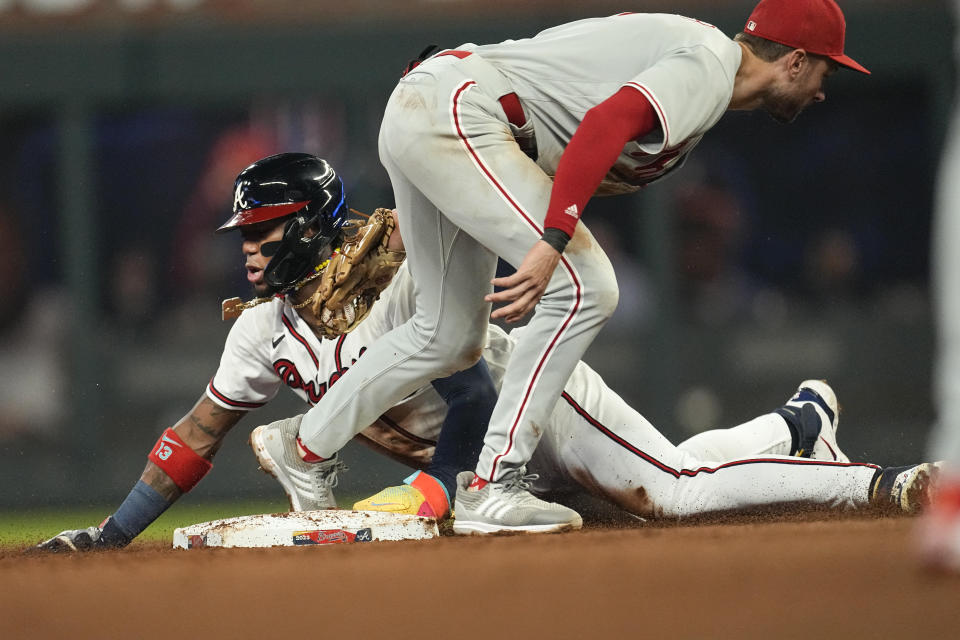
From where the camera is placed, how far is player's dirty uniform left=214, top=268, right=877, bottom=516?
3457 millimetres

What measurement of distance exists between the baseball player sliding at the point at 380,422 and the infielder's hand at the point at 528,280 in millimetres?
765

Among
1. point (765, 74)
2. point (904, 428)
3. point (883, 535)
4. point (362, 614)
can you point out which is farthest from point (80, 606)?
point (904, 428)

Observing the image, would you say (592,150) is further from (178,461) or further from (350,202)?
(350,202)

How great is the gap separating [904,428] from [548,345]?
615 centimetres

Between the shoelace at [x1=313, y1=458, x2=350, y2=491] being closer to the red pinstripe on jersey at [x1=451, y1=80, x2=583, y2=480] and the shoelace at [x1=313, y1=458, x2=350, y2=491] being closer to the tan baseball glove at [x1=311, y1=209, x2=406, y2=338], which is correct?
the tan baseball glove at [x1=311, y1=209, x2=406, y2=338]

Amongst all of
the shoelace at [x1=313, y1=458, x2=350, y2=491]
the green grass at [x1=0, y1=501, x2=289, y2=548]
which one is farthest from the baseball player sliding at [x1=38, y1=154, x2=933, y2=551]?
the green grass at [x1=0, y1=501, x2=289, y2=548]

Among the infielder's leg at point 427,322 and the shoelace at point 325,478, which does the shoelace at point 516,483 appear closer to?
the infielder's leg at point 427,322

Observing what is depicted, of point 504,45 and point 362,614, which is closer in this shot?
point 362,614

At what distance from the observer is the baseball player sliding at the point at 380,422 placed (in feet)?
11.5

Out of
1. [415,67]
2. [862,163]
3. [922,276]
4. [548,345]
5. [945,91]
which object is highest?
[415,67]

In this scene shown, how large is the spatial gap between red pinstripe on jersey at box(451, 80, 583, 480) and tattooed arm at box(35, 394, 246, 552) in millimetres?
1245

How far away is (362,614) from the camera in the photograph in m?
2.30

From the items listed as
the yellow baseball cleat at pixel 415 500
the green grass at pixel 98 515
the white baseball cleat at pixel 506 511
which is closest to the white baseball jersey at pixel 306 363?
the yellow baseball cleat at pixel 415 500

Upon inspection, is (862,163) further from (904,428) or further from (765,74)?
(765,74)
